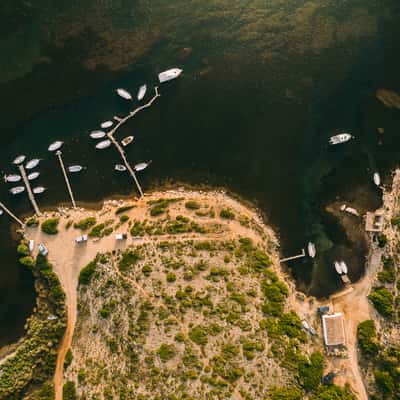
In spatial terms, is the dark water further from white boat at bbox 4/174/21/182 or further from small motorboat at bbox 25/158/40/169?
white boat at bbox 4/174/21/182

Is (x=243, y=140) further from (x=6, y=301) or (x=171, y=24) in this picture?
(x=6, y=301)

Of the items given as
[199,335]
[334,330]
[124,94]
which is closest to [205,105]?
[124,94]

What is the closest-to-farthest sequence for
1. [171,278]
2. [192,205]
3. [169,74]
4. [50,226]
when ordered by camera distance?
[171,278] < [50,226] < [192,205] < [169,74]

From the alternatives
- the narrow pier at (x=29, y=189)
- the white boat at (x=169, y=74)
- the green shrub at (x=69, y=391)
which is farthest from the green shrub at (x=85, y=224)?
the white boat at (x=169, y=74)

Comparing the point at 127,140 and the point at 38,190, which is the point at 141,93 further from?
the point at 38,190

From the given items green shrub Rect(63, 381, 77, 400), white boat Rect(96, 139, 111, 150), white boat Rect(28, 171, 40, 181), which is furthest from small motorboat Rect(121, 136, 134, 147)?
green shrub Rect(63, 381, 77, 400)

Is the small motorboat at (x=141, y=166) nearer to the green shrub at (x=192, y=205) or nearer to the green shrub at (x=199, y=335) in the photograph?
the green shrub at (x=192, y=205)

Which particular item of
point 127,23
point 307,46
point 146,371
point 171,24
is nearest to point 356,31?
point 307,46
